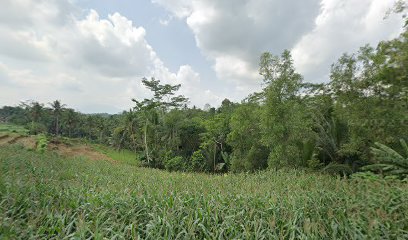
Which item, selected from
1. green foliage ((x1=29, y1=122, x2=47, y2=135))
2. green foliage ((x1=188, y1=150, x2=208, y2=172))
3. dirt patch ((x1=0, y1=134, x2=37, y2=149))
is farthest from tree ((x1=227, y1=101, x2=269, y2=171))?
green foliage ((x1=29, y1=122, x2=47, y2=135))

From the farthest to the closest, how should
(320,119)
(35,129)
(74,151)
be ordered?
1. (35,129)
2. (74,151)
3. (320,119)

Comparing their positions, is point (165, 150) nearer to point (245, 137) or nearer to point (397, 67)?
point (245, 137)

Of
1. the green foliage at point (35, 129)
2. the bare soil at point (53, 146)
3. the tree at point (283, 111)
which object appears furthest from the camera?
the green foliage at point (35, 129)

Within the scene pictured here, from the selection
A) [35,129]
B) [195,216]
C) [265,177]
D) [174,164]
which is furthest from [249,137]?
[35,129]

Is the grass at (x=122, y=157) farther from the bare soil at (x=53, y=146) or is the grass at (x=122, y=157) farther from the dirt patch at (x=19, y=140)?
the dirt patch at (x=19, y=140)

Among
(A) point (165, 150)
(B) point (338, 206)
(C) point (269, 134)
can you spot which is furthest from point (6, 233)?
(A) point (165, 150)

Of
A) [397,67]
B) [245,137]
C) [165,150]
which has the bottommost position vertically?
[165,150]

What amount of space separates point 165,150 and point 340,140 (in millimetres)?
16472

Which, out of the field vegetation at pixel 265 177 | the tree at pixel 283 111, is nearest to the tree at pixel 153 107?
the field vegetation at pixel 265 177

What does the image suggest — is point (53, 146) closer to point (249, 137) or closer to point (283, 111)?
point (249, 137)

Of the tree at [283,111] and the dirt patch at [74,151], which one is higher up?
the tree at [283,111]

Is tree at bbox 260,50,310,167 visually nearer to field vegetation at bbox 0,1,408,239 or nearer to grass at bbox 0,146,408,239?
field vegetation at bbox 0,1,408,239

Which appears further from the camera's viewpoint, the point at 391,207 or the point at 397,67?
the point at 397,67

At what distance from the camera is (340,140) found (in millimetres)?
13625
